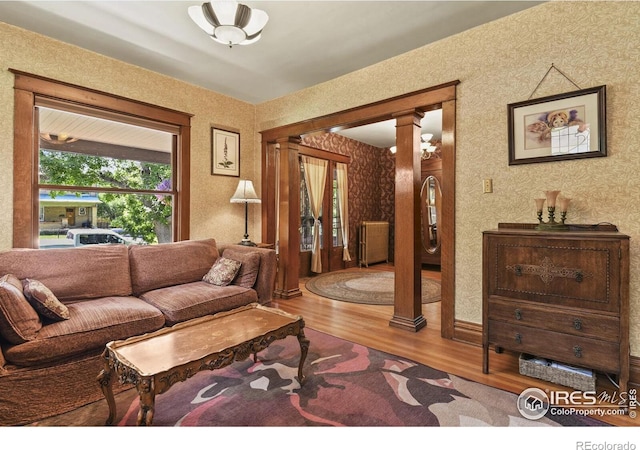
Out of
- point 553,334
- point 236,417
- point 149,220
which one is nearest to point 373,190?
point 149,220

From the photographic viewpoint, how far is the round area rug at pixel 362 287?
417 cm

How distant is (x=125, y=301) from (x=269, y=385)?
1.33 meters

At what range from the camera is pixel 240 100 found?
434 centimetres

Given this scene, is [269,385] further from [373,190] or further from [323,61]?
[373,190]

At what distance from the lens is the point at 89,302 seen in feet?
7.88

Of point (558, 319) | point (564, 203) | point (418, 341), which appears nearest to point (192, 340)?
point (418, 341)

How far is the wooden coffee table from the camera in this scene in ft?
4.61

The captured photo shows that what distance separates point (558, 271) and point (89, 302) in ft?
10.5

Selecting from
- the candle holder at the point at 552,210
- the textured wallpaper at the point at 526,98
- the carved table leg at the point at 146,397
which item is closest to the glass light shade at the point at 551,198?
the candle holder at the point at 552,210

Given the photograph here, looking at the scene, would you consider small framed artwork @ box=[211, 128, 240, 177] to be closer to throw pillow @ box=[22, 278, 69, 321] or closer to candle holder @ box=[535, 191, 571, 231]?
throw pillow @ box=[22, 278, 69, 321]

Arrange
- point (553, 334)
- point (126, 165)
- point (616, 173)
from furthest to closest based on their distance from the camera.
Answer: point (126, 165), point (616, 173), point (553, 334)

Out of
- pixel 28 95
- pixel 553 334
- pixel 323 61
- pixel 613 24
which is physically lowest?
pixel 553 334

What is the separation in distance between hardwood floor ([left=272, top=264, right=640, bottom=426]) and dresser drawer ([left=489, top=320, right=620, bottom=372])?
0.79 ft

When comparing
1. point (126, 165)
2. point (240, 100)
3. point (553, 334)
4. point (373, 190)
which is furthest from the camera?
point (373, 190)
